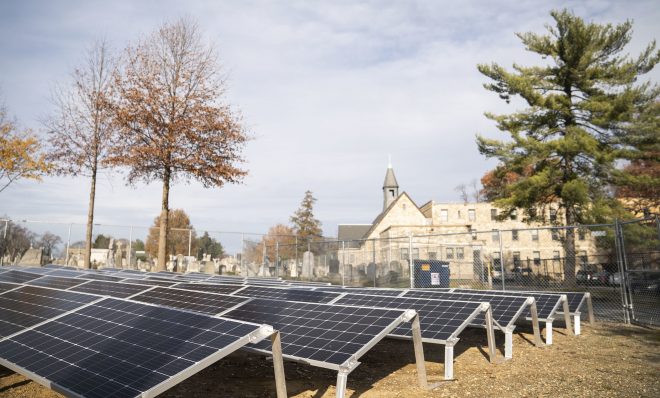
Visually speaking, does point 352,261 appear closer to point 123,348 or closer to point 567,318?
point 567,318

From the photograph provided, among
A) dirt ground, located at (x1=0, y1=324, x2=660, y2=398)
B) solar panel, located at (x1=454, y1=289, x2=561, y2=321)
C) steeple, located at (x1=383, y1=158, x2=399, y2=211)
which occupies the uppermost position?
steeple, located at (x1=383, y1=158, x2=399, y2=211)

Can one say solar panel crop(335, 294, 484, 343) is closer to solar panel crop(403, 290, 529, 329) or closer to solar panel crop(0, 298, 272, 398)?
solar panel crop(403, 290, 529, 329)

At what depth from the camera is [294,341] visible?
204 inches

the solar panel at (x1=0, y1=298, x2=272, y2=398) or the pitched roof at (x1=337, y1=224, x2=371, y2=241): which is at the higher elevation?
the pitched roof at (x1=337, y1=224, x2=371, y2=241)

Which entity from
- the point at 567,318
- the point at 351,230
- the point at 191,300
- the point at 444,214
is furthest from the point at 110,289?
the point at 351,230

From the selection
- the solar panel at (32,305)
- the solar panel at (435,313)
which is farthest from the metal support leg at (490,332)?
the solar panel at (32,305)

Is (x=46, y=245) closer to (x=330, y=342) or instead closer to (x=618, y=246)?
(x=330, y=342)

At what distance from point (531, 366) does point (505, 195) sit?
60.9 ft

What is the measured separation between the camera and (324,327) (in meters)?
5.42

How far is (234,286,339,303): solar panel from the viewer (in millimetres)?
7836

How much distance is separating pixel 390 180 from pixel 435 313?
71.8 m

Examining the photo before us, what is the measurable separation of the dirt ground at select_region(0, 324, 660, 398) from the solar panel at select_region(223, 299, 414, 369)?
36.2 inches

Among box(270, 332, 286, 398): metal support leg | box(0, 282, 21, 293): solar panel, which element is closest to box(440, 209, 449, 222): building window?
box(0, 282, 21, 293): solar panel

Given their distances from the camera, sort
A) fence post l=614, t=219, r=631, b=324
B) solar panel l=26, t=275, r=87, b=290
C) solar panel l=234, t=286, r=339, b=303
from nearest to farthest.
A: solar panel l=234, t=286, r=339, b=303
solar panel l=26, t=275, r=87, b=290
fence post l=614, t=219, r=631, b=324
